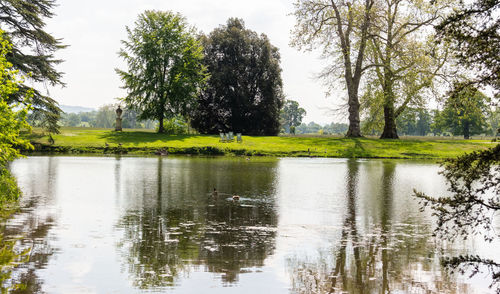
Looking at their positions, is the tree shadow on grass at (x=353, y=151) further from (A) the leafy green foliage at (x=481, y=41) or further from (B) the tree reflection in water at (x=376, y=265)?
(A) the leafy green foliage at (x=481, y=41)

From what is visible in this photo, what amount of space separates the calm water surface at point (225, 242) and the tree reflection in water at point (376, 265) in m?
0.02

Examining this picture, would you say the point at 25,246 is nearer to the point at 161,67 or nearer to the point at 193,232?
the point at 193,232

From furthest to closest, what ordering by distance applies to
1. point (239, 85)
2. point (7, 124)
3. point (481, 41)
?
point (239, 85)
point (7, 124)
point (481, 41)

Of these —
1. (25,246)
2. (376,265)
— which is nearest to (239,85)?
(25,246)

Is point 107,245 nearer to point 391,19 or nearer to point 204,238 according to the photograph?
point 204,238

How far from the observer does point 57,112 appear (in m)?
40.2

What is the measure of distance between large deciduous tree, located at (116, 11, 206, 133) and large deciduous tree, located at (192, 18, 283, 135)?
5710 mm

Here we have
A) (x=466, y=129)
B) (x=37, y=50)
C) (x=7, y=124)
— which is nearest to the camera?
(x=7, y=124)

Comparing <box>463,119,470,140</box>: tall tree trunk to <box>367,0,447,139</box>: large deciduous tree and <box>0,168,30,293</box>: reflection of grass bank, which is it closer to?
<box>367,0,447,139</box>: large deciduous tree

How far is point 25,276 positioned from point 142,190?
377 inches

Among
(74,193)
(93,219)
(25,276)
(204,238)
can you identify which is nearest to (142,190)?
(74,193)

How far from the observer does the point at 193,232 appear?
959 cm

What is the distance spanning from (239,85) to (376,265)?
53.9m

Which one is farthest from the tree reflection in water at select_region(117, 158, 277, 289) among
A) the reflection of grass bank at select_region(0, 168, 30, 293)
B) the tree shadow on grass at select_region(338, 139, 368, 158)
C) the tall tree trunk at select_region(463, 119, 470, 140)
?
the tall tree trunk at select_region(463, 119, 470, 140)
